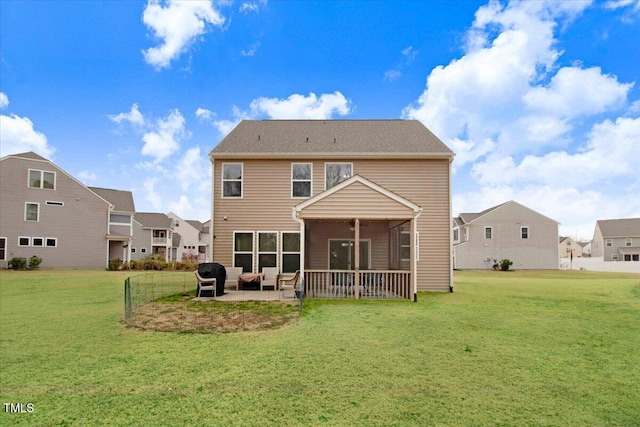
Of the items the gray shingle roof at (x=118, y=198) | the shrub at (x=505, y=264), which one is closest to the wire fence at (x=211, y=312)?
the gray shingle roof at (x=118, y=198)

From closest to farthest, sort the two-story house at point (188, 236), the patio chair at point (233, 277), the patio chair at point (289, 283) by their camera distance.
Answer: the patio chair at point (289, 283)
the patio chair at point (233, 277)
the two-story house at point (188, 236)

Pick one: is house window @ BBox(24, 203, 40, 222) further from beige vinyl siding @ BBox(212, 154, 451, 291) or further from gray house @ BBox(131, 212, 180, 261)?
beige vinyl siding @ BBox(212, 154, 451, 291)

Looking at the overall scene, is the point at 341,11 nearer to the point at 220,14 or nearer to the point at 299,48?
the point at 299,48

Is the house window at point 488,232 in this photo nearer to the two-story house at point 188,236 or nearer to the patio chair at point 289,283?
the patio chair at point 289,283

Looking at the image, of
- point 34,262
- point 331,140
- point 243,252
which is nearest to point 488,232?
point 331,140

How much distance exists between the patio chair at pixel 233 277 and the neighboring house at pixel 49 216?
2078 cm

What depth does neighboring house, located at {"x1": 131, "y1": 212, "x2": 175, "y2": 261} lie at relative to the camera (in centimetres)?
4566

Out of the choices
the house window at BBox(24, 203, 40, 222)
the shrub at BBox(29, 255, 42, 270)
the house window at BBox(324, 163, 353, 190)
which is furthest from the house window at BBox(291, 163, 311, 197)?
the house window at BBox(24, 203, 40, 222)

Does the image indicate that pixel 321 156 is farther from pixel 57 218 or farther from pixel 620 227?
pixel 620 227

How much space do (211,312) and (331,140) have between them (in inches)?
366

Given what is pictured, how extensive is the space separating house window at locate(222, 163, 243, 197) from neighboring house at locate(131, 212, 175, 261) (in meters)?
34.5

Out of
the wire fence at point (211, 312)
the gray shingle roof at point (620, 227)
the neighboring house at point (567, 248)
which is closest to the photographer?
the wire fence at point (211, 312)

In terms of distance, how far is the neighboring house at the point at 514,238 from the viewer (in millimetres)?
34375

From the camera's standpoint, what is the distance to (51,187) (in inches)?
1083
